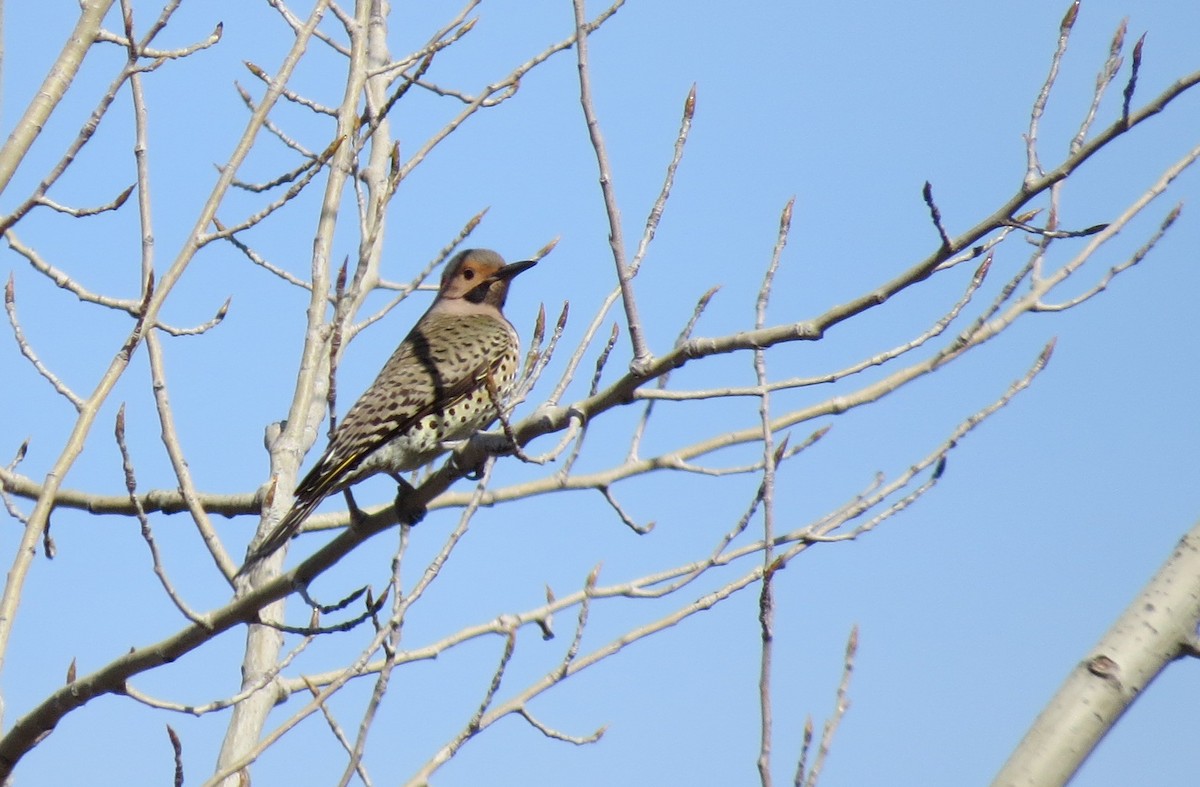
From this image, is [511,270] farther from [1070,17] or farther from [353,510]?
[1070,17]

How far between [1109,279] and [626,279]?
1.34 m

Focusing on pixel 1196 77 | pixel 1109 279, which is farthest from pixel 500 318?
pixel 1196 77

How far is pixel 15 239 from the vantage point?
5289 millimetres

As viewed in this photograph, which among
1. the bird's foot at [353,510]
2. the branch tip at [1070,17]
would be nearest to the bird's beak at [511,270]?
the bird's foot at [353,510]

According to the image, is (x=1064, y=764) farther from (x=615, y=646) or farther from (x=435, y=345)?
(x=435, y=345)

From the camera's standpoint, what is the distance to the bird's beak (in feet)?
25.4

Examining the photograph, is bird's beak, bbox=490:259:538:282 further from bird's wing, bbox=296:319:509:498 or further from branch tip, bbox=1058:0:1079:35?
branch tip, bbox=1058:0:1079:35

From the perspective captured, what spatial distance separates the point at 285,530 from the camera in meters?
5.05

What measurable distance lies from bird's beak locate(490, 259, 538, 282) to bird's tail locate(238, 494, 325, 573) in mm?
2851

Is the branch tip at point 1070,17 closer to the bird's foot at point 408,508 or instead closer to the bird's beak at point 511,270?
the bird's foot at point 408,508

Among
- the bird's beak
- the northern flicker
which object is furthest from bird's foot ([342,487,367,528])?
the bird's beak

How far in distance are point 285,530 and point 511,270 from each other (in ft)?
10.1

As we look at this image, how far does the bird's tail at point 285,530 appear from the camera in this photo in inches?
199

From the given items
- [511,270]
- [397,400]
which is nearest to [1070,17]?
[397,400]
